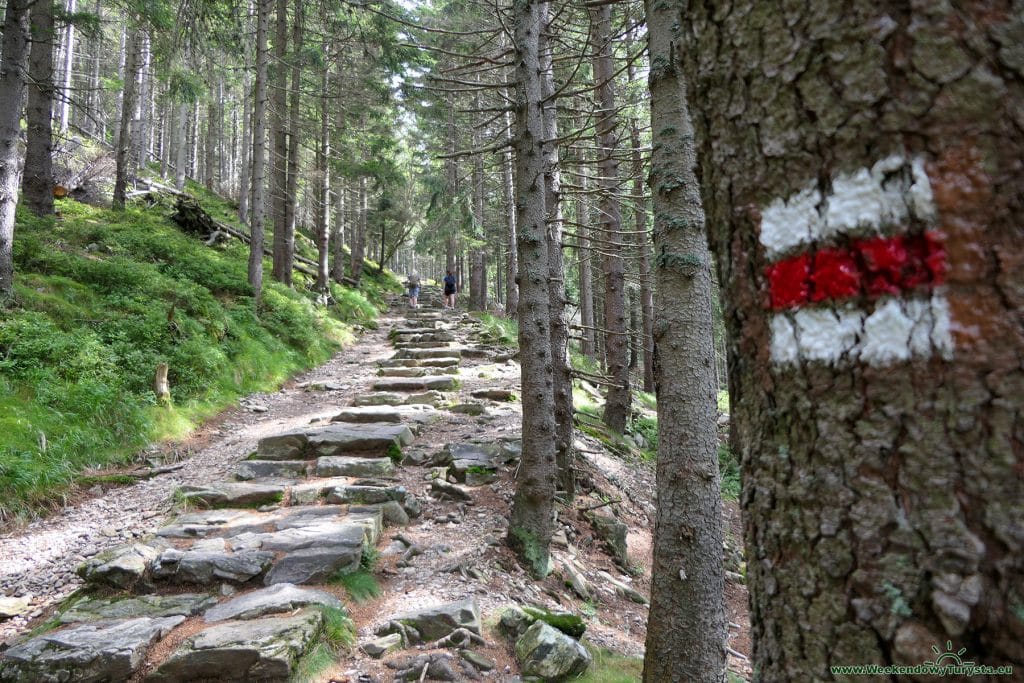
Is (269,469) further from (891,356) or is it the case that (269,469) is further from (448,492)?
(891,356)

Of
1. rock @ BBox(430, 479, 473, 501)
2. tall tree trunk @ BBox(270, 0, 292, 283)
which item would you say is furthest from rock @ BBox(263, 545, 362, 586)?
tall tree trunk @ BBox(270, 0, 292, 283)

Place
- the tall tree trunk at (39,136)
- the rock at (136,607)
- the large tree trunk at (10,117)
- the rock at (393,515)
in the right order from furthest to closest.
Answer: the tall tree trunk at (39,136) < the large tree trunk at (10,117) < the rock at (393,515) < the rock at (136,607)

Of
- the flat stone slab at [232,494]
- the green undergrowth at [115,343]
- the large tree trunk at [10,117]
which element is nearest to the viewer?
the flat stone slab at [232,494]

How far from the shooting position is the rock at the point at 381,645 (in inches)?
129

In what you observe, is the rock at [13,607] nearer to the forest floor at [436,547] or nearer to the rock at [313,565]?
the forest floor at [436,547]

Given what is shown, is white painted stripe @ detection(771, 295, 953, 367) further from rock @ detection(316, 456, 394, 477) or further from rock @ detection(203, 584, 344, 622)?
rock @ detection(316, 456, 394, 477)

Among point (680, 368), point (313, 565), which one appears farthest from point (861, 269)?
point (313, 565)

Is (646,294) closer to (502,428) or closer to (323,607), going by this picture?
(502,428)

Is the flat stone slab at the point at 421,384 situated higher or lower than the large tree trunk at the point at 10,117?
lower

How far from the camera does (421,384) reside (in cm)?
977

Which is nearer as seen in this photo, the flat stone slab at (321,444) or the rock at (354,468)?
the rock at (354,468)

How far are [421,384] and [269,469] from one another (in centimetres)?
393

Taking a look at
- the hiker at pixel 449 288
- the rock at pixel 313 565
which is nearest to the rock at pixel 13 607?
the rock at pixel 313 565

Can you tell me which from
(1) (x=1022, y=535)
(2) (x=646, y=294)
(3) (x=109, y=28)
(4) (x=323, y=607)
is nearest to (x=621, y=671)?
(4) (x=323, y=607)
